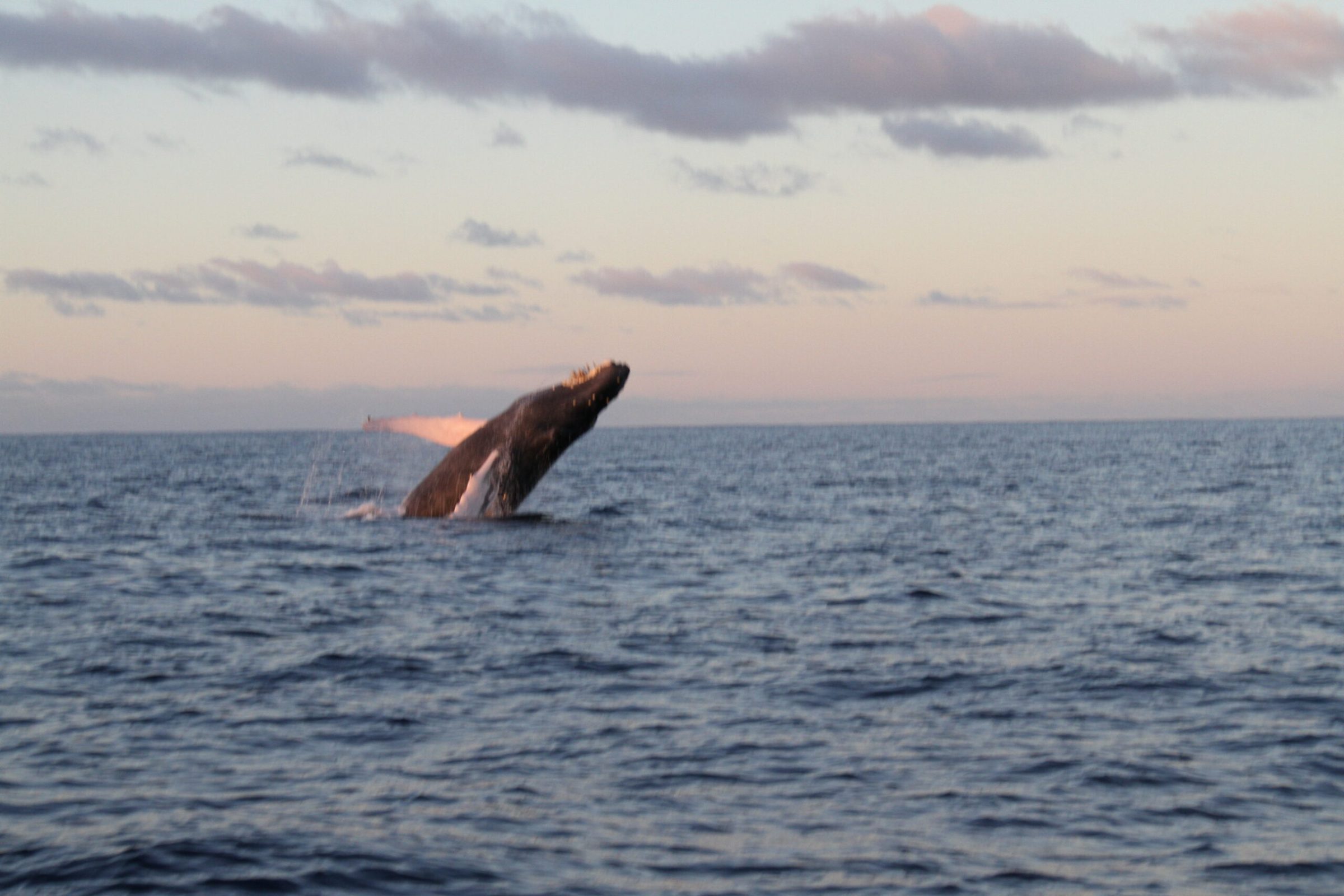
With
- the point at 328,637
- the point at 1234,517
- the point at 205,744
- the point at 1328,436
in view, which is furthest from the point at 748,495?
the point at 1328,436

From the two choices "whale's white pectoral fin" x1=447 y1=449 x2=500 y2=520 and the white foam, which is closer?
"whale's white pectoral fin" x1=447 y1=449 x2=500 y2=520

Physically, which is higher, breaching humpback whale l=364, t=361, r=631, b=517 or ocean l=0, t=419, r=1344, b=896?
breaching humpback whale l=364, t=361, r=631, b=517

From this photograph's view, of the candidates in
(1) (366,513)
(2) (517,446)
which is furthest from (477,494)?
(1) (366,513)

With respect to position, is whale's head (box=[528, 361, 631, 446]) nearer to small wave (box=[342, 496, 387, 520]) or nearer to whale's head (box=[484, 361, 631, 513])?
whale's head (box=[484, 361, 631, 513])

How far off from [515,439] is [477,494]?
1871mm

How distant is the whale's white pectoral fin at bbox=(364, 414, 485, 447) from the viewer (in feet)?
75.0

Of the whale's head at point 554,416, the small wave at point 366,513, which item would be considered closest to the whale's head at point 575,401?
the whale's head at point 554,416

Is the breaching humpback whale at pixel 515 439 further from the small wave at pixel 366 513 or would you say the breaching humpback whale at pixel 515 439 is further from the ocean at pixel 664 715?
the small wave at pixel 366 513

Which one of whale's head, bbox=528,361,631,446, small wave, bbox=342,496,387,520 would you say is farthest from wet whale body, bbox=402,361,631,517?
small wave, bbox=342,496,387,520

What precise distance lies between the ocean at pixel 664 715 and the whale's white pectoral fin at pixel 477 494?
0.44 m

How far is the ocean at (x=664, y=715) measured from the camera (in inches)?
322

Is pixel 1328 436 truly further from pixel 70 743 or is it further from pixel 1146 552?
pixel 70 743

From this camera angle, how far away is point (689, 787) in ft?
31.0

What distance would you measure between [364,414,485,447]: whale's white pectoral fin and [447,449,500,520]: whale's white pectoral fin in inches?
23.8
